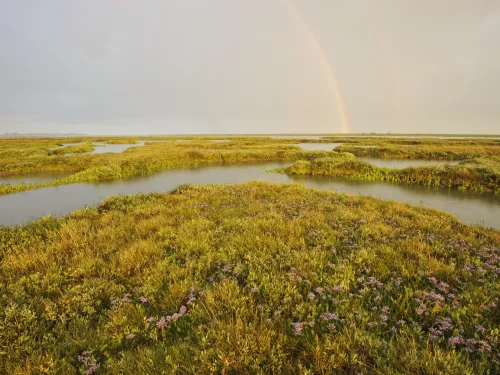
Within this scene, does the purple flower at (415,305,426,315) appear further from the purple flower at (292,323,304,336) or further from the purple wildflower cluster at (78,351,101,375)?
the purple wildflower cluster at (78,351,101,375)

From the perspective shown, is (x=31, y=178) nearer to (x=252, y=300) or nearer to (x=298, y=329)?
(x=252, y=300)

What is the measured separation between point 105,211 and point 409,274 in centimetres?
1077

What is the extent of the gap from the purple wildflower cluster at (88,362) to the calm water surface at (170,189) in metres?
12.6

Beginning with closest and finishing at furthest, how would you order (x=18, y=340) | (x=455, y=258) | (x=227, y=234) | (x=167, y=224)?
(x=18, y=340)
(x=455, y=258)
(x=227, y=234)
(x=167, y=224)

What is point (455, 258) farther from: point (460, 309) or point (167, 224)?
point (167, 224)

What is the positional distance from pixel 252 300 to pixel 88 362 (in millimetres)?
2226

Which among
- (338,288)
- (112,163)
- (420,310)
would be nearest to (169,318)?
(338,288)

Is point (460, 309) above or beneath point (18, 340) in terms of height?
above

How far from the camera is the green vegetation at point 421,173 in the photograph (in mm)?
17984

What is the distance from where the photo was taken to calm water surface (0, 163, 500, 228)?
1259 cm

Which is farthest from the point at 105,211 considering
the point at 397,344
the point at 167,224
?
the point at 397,344

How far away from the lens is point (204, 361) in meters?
2.60

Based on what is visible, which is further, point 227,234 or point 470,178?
point 470,178

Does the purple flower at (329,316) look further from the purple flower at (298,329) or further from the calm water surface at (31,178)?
the calm water surface at (31,178)
